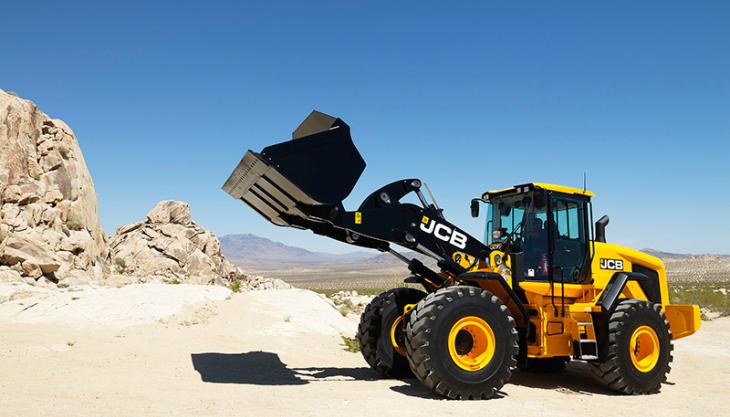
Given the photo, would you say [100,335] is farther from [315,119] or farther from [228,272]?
[228,272]

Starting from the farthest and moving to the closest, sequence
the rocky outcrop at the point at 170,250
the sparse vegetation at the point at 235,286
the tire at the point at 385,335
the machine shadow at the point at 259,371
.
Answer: the rocky outcrop at the point at 170,250 → the sparse vegetation at the point at 235,286 → the tire at the point at 385,335 → the machine shadow at the point at 259,371

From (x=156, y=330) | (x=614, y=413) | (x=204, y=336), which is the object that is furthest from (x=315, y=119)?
(x=156, y=330)

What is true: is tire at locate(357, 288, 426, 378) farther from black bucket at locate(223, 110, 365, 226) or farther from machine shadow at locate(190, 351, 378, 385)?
black bucket at locate(223, 110, 365, 226)

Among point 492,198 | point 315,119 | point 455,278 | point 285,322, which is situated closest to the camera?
point 315,119

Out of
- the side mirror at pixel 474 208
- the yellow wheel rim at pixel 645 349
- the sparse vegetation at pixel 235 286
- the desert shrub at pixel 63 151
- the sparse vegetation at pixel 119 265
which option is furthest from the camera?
the sparse vegetation at pixel 119 265

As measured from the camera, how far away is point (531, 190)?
995cm

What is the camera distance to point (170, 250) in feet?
127

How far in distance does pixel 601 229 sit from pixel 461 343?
3840mm

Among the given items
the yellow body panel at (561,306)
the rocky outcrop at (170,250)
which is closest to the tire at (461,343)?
the yellow body panel at (561,306)

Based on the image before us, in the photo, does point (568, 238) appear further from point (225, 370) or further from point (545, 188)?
point (225, 370)

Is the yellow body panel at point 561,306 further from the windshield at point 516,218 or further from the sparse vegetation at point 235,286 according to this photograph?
the sparse vegetation at point 235,286

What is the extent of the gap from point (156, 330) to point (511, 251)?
980cm

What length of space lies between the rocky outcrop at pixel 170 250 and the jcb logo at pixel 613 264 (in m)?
29.6

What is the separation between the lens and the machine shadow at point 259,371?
9.81 meters
